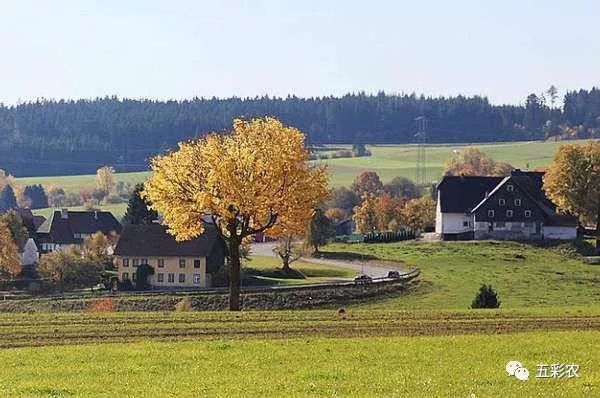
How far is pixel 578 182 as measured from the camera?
106 meters

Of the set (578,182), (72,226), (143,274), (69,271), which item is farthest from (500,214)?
(72,226)

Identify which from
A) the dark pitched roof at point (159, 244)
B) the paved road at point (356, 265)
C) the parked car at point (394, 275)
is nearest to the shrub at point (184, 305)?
the parked car at point (394, 275)

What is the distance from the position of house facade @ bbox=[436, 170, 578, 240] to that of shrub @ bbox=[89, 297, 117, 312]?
5029 centimetres

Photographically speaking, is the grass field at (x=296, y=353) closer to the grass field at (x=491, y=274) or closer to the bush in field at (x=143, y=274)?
the grass field at (x=491, y=274)

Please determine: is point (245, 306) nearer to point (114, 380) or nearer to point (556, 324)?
point (556, 324)

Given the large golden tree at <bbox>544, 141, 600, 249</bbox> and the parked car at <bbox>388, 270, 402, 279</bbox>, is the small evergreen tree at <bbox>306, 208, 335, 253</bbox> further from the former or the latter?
the large golden tree at <bbox>544, 141, 600, 249</bbox>

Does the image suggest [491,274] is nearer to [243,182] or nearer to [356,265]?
[356,265]

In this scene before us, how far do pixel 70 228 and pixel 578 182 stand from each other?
6434 centimetres

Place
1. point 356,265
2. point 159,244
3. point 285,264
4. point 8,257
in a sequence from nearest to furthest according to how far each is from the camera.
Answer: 1. point 8,257
2. point 159,244
3. point 285,264
4. point 356,265

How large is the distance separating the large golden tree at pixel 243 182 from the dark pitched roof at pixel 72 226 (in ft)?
284

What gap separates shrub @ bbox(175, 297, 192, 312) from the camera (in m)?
72.3

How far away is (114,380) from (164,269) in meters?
74.7

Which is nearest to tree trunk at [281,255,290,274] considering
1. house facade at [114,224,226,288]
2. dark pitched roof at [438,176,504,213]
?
house facade at [114,224,226,288]

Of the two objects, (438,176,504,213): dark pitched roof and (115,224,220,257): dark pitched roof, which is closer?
(115,224,220,257): dark pitched roof
